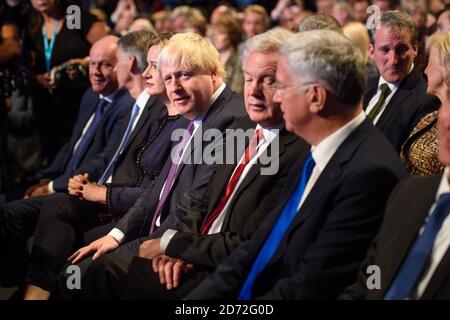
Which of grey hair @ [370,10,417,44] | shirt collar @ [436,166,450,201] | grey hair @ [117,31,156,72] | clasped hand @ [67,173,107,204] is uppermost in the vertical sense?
shirt collar @ [436,166,450,201]

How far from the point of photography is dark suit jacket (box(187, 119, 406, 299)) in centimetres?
235

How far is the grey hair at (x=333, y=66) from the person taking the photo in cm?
245

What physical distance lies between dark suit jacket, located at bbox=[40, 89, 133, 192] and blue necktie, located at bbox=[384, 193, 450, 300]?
2522mm

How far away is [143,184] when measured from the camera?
4.04 m

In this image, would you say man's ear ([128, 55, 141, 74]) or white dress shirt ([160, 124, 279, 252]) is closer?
white dress shirt ([160, 124, 279, 252])

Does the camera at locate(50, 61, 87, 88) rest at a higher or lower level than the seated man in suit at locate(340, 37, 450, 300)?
lower

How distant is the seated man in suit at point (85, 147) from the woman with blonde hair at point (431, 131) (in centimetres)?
175

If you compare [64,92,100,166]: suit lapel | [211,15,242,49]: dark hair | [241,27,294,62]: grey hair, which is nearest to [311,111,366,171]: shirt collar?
[241,27,294,62]: grey hair

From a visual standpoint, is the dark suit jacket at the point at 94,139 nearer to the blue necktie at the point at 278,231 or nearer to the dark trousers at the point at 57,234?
the dark trousers at the point at 57,234

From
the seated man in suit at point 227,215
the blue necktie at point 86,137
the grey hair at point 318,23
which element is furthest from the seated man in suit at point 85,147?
the seated man in suit at point 227,215

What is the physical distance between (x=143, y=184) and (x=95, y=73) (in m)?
1.20

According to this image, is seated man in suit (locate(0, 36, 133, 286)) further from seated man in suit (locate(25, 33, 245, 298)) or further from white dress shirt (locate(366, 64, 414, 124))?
white dress shirt (locate(366, 64, 414, 124))
